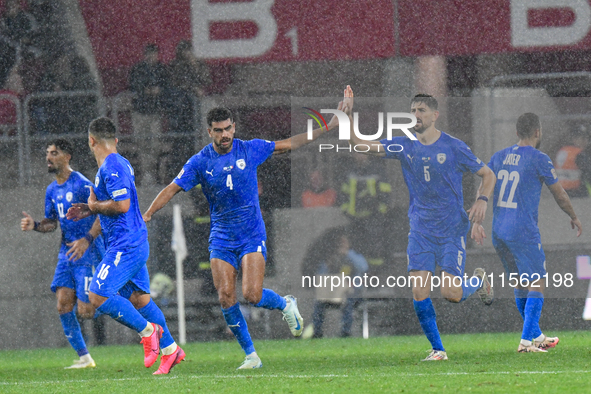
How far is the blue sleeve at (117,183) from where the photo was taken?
7.38m

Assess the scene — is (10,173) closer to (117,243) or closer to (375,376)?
(117,243)

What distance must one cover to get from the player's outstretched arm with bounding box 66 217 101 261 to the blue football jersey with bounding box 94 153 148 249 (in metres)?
0.90

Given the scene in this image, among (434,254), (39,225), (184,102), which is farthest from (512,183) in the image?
(184,102)

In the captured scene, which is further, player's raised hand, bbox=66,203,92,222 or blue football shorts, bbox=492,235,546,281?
blue football shorts, bbox=492,235,546,281

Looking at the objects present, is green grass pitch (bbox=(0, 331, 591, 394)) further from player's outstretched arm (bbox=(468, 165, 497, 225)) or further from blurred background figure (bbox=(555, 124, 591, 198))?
blurred background figure (bbox=(555, 124, 591, 198))

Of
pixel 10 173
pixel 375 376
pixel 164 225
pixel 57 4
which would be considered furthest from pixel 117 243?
pixel 57 4

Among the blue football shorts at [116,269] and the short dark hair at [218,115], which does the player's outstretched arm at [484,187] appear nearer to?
the short dark hair at [218,115]

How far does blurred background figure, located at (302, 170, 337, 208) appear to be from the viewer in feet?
38.0

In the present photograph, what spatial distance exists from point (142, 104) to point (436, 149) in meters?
4.44

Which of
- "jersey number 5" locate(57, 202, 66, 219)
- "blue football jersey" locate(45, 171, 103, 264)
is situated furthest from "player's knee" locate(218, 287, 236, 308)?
"jersey number 5" locate(57, 202, 66, 219)

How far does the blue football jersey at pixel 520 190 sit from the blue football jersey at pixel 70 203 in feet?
11.4

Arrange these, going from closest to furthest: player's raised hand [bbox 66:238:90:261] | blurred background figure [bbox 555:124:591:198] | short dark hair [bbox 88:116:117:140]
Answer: short dark hair [bbox 88:116:117:140] → player's raised hand [bbox 66:238:90:261] → blurred background figure [bbox 555:124:591:198]

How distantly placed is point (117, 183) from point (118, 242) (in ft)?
1.41

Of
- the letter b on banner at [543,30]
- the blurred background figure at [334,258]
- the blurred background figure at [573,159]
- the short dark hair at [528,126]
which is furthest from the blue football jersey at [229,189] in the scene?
the letter b on banner at [543,30]
